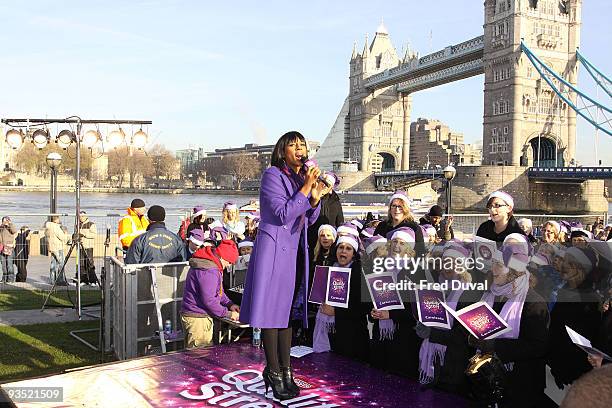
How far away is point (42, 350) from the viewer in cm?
640

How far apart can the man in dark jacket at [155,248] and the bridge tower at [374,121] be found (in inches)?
Answer: 3491

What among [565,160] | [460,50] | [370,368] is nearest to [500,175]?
[565,160]

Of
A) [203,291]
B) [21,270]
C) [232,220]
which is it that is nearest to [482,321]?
[203,291]

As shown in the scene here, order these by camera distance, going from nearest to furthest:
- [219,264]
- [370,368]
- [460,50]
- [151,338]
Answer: [370,368]
[219,264]
[151,338]
[460,50]

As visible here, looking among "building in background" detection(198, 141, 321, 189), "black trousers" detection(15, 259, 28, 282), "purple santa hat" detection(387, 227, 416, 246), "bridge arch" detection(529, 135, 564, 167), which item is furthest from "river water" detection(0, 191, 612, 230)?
"building in background" detection(198, 141, 321, 189)

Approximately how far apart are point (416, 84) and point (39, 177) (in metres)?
59.8

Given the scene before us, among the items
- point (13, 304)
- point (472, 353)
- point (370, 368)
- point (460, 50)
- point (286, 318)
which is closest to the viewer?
point (286, 318)

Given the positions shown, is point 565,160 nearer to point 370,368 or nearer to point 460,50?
point 460,50

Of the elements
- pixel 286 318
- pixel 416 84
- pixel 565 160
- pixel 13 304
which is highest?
pixel 416 84

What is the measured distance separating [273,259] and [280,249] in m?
0.07

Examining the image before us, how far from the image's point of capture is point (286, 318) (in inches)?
134

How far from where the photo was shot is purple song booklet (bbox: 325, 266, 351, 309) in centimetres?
460

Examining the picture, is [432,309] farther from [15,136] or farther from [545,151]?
[545,151]

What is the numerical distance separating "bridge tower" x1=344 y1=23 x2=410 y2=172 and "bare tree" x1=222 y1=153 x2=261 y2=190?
27.9m
